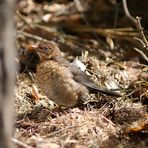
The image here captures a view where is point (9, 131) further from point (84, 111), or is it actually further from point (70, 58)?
point (70, 58)

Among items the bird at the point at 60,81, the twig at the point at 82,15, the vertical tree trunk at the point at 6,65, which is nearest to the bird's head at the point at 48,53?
the bird at the point at 60,81

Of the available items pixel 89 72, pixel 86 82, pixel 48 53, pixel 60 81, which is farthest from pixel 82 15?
pixel 60 81

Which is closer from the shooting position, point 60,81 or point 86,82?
point 60,81

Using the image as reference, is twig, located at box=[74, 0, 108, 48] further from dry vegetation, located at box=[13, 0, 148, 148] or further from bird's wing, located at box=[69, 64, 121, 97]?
bird's wing, located at box=[69, 64, 121, 97]

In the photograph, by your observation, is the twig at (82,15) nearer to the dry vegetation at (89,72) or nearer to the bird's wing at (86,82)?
the dry vegetation at (89,72)

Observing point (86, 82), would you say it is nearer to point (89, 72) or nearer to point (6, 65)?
point (89, 72)

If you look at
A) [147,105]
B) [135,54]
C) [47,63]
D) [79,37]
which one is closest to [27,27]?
[79,37]
